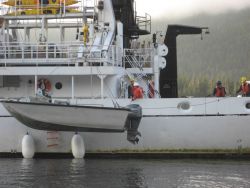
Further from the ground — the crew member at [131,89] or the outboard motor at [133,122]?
the crew member at [131,89]

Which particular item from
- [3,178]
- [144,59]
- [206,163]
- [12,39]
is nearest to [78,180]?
[3,178]

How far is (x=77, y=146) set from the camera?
76.3ft

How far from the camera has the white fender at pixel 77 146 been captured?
76.3 feet

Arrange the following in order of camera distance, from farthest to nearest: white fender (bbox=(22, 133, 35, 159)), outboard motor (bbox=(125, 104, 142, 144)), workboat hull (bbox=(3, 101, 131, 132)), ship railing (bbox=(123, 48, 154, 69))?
ship railing (bbox=(123, 48, 154, 69)) < white fender (bbox=(22, 133, 35, 159)) < outboard motor (bbox=(125, 104, 142, 144)) < workboat hull (bbox=(3, 101, 131, 132))

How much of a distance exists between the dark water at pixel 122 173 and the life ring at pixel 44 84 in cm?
316

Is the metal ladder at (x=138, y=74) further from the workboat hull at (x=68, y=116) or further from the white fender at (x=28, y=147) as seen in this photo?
the white fender at (x=28, y=147)

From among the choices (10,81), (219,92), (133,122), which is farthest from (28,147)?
Result: (219,92)

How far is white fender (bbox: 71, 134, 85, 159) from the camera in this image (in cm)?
2327

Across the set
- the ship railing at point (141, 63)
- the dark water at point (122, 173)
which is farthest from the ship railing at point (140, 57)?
the dark water at point (122, 173)

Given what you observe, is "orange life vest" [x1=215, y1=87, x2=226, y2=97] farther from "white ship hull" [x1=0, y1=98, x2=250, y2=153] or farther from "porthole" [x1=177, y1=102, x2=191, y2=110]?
"porthole" [x1=177, y1=102, x2=191, y2=110]

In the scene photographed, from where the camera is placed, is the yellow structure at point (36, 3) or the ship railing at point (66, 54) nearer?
the ship railing at point (66, 54)

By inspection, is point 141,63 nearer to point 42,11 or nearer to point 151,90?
point 151,90

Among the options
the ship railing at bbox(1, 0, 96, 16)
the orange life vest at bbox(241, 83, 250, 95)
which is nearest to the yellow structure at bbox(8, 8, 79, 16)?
the ship railing at bbox(1, 0, 96, 16)

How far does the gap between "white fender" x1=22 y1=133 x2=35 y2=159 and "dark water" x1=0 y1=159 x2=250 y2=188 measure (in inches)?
14.8
